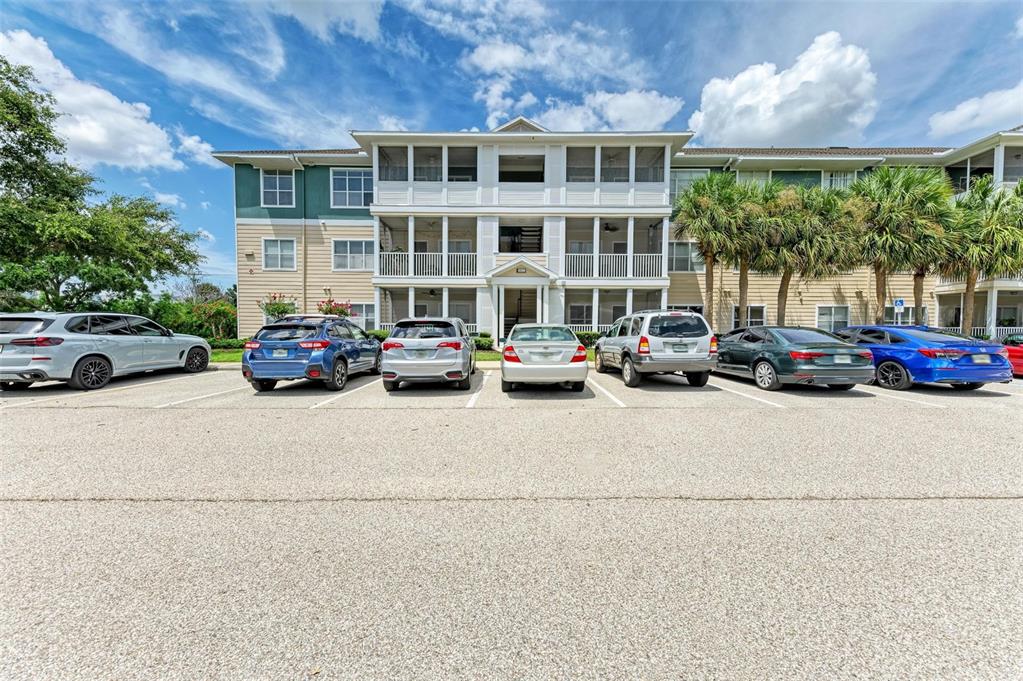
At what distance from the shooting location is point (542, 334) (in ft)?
28.8

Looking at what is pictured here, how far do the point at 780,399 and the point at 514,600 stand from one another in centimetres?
779

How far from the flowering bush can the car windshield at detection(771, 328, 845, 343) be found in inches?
688

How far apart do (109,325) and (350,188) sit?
13.9 m

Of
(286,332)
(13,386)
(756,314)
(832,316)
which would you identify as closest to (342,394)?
(286,332)

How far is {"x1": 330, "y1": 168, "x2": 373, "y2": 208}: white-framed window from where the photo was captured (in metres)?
21.6

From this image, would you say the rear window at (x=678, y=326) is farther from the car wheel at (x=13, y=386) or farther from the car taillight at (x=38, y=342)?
the car wheel at (x=13, y=386)

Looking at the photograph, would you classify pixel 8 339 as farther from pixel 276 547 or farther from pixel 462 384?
pixel 276 547

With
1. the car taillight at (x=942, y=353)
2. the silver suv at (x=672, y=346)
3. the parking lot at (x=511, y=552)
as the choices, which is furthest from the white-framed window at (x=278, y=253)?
the car taillight at (x=942, y=353)

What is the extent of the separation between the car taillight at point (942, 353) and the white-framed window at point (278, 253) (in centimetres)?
2380

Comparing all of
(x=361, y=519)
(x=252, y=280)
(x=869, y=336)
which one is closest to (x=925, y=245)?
(x=869, y=336)

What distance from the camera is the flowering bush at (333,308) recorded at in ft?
65.2

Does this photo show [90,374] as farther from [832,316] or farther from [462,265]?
[832,316]

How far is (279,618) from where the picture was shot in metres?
2.26

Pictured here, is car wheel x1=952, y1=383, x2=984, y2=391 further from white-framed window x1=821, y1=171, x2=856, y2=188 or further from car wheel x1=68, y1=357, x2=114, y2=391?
car wheel x1=68, y1=357, x2=114, y2=391
